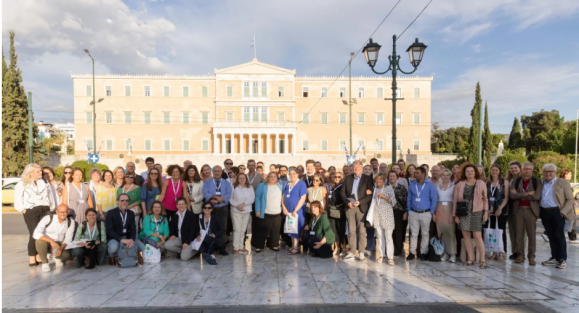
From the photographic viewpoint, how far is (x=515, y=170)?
22.8 ft

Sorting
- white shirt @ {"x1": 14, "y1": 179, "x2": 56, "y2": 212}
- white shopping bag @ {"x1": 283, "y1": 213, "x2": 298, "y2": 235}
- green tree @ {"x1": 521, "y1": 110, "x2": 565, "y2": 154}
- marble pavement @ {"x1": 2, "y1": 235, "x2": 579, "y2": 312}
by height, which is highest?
green tree @ {"x1": 521, "y1": 110, "x2": 565, "y2": 154}

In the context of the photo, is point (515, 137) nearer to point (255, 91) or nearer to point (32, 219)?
point (255, 91)

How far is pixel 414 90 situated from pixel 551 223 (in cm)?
4506

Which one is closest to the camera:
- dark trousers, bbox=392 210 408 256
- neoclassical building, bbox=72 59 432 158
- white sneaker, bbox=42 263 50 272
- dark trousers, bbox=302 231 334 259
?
white sneaker, bbox=42 263 50 272

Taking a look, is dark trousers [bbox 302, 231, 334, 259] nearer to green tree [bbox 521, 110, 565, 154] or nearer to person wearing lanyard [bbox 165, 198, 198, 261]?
person wearing lanyard [bbox 165, 198, 198, 261]

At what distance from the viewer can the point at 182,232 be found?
709 cm

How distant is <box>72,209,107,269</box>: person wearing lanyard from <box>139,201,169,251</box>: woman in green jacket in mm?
706

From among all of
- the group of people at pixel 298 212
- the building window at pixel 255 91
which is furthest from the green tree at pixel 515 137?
the group of people at pixel 298 212

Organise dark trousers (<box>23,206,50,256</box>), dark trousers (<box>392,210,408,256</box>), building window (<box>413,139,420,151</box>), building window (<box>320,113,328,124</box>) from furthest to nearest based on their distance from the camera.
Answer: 1. building window (<box>413,139,420,151</box>)
2. building window (<box>320,113,328,124</box>)
3. dark trousers (<box>392,210,408,256</box>)
4. dark trousers (<box>23,206,50,256</box>)

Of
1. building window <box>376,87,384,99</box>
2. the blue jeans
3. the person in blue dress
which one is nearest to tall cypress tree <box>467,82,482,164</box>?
building window <box>376,87,384,99</box>

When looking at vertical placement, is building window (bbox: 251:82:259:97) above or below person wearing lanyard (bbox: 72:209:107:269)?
above

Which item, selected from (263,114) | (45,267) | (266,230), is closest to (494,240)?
(266,230)

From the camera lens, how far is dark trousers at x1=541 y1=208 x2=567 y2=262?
650 centimetres

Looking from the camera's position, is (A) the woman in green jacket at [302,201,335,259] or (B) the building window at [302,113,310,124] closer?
(A) the woman in green jacket at [302,201,335,259]
